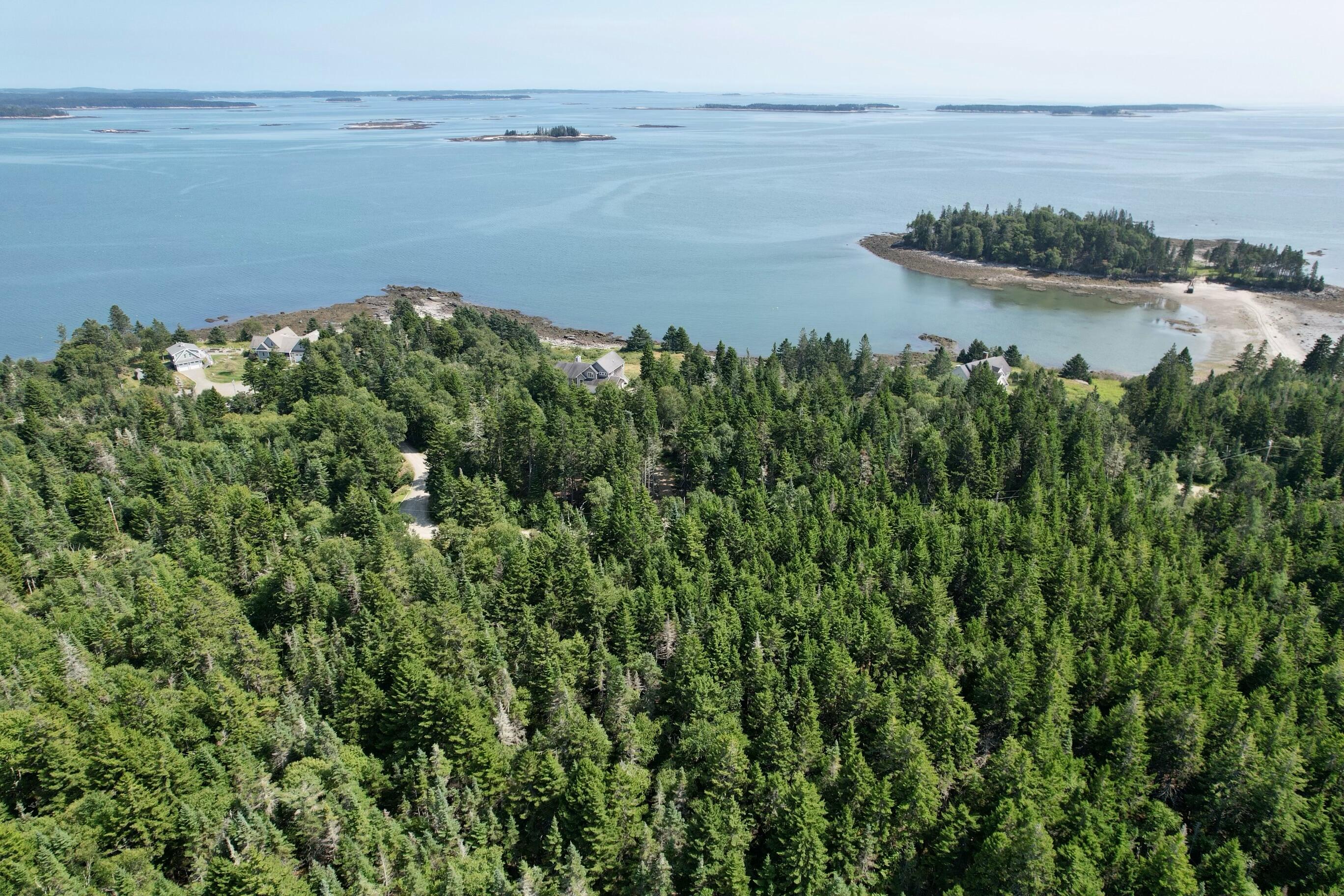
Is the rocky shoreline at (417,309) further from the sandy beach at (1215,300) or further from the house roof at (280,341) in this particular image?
the sandy beach at (1215,300)

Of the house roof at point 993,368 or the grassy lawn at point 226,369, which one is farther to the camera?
the house roof at point 993,368

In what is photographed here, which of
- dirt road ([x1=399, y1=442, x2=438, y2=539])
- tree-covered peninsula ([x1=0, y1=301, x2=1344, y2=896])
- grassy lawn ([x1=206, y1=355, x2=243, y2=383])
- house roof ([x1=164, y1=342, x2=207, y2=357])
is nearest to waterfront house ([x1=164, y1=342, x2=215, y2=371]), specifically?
house roof ([x1=164, y1=342, x2=207, y2=357])

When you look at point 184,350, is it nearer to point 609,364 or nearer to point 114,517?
point 114,517

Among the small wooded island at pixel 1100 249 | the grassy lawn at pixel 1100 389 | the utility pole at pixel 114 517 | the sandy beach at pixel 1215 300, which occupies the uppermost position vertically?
the small wooded island at pixel 1100 249

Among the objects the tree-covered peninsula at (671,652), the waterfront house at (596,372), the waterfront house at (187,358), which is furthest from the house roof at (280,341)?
the waterfront house at (596,372)

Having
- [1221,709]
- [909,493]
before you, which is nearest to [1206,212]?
[909,493]

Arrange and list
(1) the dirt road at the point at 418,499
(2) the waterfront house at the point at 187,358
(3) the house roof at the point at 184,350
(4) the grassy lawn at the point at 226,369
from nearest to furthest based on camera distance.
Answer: (1) the dirt road at the point at 418,499 < (4) the grassy lawn at the point at 226,369 < (2) the waterfront house at the point at 187,358 < (3) the house roof at the point at 184,350

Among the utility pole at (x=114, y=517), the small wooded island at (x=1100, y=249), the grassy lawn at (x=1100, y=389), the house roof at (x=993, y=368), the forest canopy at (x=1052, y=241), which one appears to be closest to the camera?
the utility pole at (x=114, y=517)

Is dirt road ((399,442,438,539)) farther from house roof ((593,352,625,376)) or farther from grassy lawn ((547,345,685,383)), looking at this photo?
grassy lawn ((547,345,685,383))
